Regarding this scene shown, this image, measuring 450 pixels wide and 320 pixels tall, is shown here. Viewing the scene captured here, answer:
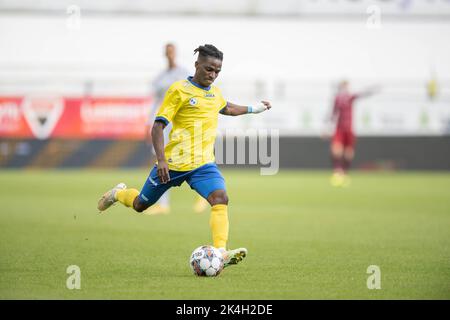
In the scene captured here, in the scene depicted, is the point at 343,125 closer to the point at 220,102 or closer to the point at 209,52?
the point at 220,102

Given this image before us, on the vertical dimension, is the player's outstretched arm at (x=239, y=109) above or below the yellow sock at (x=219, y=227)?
above

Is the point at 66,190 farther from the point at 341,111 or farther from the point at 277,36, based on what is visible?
the point at 277,36

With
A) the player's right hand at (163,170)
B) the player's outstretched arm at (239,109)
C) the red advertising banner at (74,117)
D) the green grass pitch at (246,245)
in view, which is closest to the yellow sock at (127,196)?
the green grass pitch at (246,245)

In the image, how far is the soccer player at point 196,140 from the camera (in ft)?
28.2

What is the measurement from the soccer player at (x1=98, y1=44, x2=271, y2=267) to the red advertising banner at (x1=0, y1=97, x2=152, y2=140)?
2021cm

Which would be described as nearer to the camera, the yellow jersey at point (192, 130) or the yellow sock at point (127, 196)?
the yellow jersey at point (192, 130)

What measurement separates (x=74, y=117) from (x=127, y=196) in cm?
2001

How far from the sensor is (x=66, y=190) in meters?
20.2

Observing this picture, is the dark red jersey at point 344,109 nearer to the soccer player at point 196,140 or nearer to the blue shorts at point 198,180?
the soccer player at point 196,140

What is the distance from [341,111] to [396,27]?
30.7ft

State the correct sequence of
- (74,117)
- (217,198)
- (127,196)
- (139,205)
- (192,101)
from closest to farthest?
(217,198)
(192,101)
(139,205)
(127,196)
(74,117)

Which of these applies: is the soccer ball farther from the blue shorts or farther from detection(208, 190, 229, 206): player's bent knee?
the blue shorts

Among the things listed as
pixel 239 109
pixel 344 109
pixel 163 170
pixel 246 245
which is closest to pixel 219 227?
pixel 163 170

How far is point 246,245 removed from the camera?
1087 centimetres
